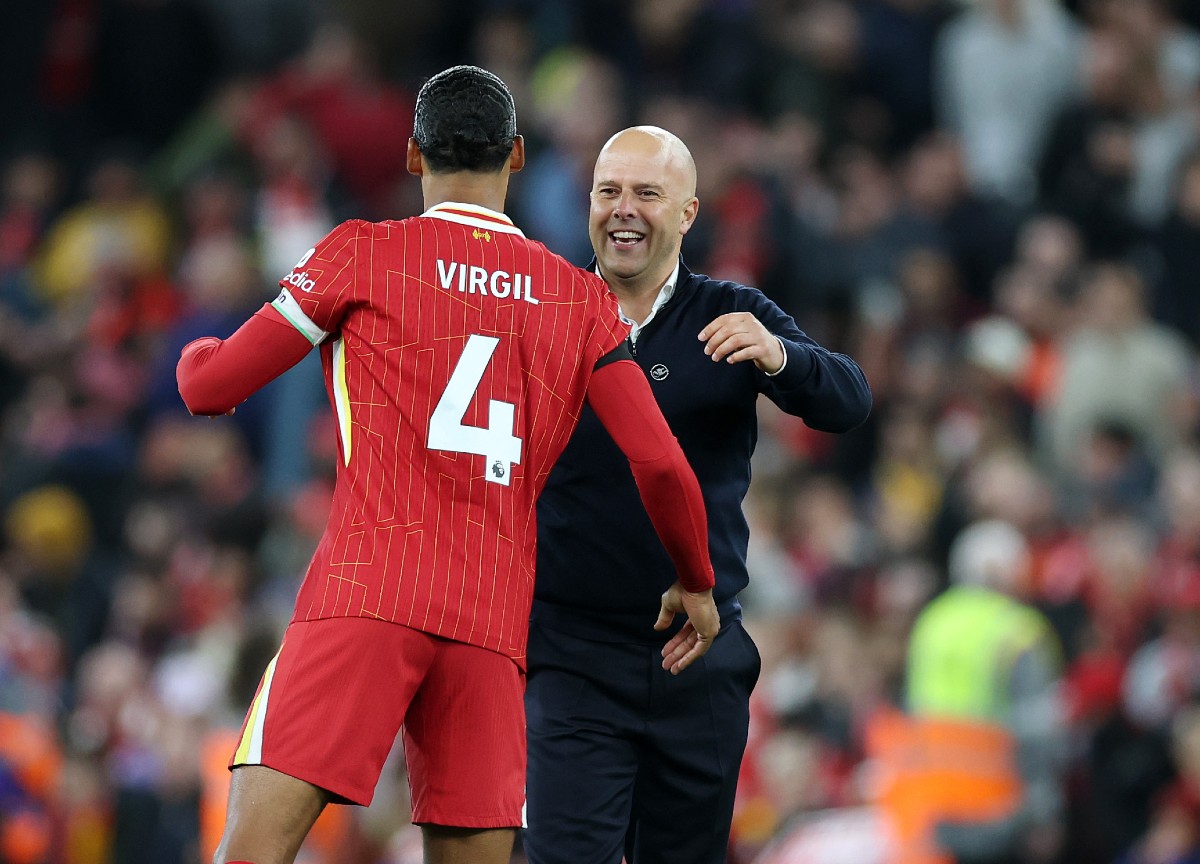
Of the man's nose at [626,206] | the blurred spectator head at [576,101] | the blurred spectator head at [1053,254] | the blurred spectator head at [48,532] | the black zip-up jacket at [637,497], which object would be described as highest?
the blurred spectator head at [576,101]

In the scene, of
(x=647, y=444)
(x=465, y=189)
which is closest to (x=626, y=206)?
(x=465, y=189)

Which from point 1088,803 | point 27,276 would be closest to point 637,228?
point 1088,803

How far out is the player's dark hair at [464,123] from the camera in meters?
4.33

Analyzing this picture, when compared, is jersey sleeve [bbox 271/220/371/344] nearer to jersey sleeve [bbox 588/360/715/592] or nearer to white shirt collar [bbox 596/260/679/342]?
jersey sleeve [bbox 588/360/715/592]

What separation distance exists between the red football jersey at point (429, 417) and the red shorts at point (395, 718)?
0.05 m

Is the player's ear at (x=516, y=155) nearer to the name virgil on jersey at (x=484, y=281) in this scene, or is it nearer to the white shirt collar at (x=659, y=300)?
the name virgil on jersey at (x=484, y=281)

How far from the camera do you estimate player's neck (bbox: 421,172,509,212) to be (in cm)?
437

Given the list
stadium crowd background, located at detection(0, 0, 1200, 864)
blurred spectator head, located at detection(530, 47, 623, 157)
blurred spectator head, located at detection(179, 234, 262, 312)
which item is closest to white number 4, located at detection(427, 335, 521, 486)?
stadium crowd background, located at detection(0, 0, 1200, 864)

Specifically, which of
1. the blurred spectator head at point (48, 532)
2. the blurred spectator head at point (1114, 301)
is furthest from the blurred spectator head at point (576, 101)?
the blurred spectator head at point (48, 532)

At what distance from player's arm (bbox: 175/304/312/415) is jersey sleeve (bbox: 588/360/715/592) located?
25.9 inches

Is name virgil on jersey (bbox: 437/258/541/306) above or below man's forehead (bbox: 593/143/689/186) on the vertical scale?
below

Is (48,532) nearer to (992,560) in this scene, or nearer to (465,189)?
(992,560)

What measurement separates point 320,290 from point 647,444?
766mm

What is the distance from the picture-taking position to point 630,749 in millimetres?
4957
